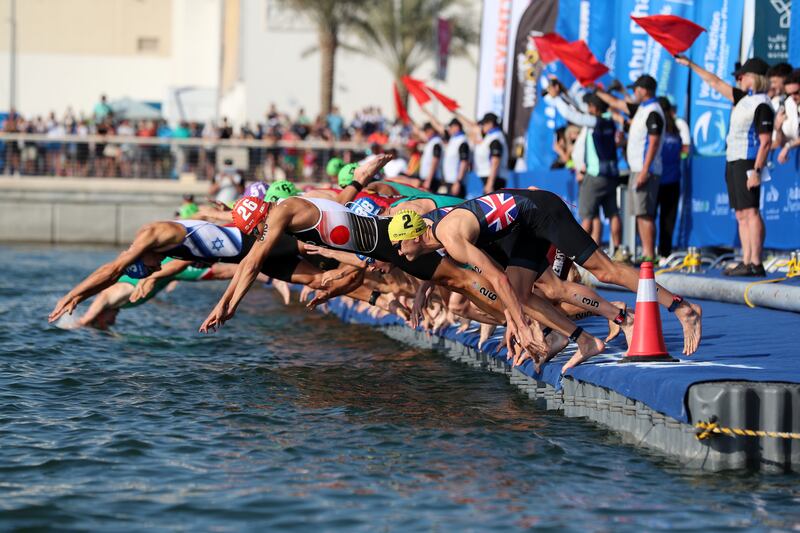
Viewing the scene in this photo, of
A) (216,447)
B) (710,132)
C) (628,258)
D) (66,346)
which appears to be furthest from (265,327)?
(216,447)

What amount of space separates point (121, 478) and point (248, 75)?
40658 millimetres

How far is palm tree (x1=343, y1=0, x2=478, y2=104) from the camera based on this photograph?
40.9 m

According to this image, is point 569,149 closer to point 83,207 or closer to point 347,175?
point 347,175

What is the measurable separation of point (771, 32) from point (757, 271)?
3.28 metres

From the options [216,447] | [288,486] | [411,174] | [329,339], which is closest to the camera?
[288,486]

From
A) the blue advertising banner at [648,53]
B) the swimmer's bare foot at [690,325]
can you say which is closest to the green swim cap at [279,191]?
the swimmer's bare foot at [690,325]

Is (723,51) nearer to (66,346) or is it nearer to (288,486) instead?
(66,346)

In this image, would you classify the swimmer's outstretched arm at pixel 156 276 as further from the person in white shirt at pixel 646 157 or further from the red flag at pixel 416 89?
the red flag at pixel 416 89

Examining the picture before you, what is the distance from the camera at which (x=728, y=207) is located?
1455 centimetres

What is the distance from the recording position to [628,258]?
48.5ft

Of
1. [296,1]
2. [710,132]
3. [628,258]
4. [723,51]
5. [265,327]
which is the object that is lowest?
[265,327]

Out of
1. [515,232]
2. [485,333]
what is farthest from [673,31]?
[515,232]

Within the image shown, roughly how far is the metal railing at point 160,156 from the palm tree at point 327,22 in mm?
10145

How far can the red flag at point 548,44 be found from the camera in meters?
16.5
